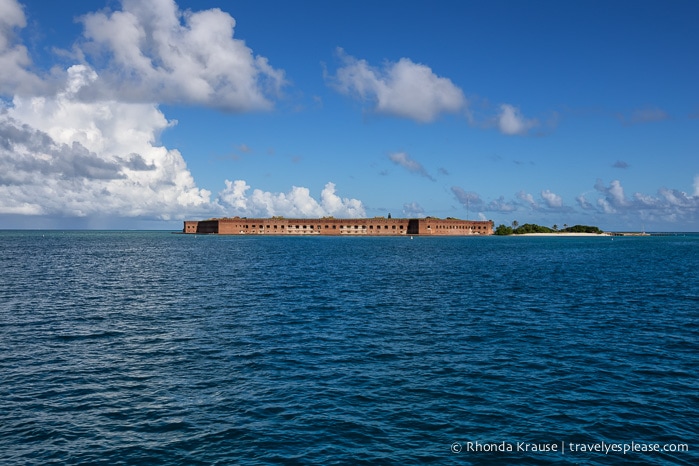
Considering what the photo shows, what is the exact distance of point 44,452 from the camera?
15.6 metres

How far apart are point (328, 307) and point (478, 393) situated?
71.1 ft

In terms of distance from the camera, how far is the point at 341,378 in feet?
74.7

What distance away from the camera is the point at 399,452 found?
51.6 feet

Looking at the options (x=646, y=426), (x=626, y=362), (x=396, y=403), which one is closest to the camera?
(x=646, y=426)

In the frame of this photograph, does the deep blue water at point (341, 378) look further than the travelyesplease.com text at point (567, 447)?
Yes

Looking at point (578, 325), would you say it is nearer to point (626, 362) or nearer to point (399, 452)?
point (626, 362)

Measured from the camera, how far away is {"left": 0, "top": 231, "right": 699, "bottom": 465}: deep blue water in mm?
16250

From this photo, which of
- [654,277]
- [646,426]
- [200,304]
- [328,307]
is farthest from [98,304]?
[654,277]

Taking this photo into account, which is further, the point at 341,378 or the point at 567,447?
the point at 341,378

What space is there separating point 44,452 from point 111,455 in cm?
210

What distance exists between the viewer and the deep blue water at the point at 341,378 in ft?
53.3

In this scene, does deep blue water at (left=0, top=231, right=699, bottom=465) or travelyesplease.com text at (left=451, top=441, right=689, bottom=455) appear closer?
travelyesplease.com text at (left=451, top=441, right=689, bottom=455)

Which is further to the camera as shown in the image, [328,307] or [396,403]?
[328,307]

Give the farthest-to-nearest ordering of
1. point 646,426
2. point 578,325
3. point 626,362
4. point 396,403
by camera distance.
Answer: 1. point 578,325
2. point 626,362
3. point 396,403
4. point 646,426
